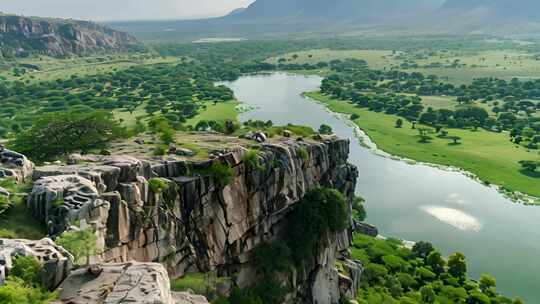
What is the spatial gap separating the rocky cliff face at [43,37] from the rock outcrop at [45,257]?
5812 inches

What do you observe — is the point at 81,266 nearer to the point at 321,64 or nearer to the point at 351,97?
the point at 351,97

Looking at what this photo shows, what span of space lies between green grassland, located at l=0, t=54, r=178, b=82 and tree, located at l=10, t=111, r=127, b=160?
100091 millimetres

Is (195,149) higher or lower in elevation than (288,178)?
higher

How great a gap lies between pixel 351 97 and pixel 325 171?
81.6 m

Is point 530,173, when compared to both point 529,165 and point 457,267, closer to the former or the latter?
point 529,165

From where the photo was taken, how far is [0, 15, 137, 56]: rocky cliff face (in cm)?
15038

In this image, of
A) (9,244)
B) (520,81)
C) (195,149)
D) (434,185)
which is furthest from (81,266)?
(520,81)

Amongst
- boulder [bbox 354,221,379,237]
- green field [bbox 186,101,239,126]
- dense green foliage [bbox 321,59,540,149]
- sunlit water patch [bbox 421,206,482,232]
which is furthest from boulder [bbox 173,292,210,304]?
dense green foliage [bbox 321,59,540,149]

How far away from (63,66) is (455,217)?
433 feet

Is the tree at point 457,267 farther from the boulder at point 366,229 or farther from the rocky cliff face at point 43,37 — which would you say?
the rocky cliff face at point 43,37

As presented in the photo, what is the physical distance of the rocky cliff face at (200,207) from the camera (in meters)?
17.5

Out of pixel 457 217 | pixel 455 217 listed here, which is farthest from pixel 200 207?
pixel 457 217

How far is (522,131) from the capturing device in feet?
260

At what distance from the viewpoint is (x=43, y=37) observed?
15825cm
